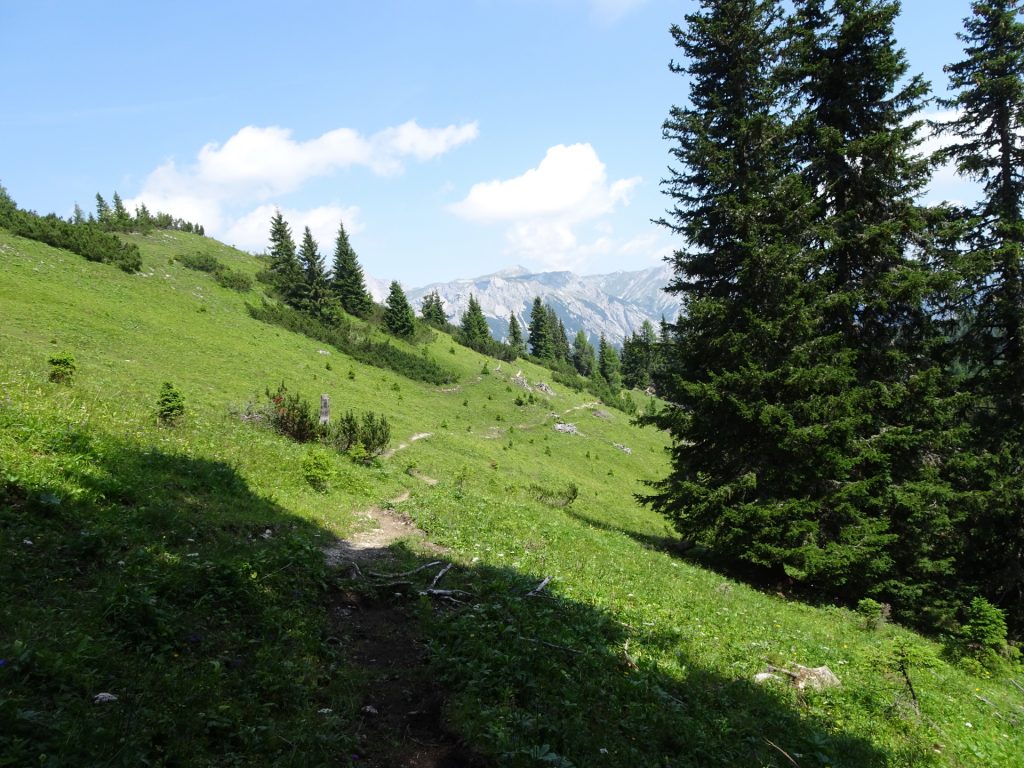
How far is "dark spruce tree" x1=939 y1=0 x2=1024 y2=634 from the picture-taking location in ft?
51.3

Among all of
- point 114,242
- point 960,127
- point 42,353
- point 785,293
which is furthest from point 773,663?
point 114,242

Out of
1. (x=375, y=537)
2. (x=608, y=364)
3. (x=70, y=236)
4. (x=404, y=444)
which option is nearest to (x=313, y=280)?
(x=70, y=236)

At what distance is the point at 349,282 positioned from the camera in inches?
2410

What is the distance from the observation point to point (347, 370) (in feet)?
136

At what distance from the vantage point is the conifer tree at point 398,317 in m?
58.5

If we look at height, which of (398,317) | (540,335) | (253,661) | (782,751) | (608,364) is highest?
(398,317)

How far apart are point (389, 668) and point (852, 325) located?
57.3ft

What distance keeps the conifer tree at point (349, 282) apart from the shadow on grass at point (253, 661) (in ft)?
170

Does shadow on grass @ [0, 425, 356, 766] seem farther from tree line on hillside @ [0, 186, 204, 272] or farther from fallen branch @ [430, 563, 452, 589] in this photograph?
tree line on hillside @ [0, 186, 204, 272]

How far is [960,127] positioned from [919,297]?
5.94 meters

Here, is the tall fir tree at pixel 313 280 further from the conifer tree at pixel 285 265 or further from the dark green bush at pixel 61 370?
the dark green bush at pixel 61 370

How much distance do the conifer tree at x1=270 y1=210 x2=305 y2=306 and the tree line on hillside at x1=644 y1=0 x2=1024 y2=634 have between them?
43610 mm

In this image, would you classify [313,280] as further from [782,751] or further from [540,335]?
[782,751]

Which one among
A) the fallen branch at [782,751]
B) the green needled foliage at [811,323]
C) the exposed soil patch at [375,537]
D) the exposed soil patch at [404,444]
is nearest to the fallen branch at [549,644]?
the fallen branch at [782,751]
